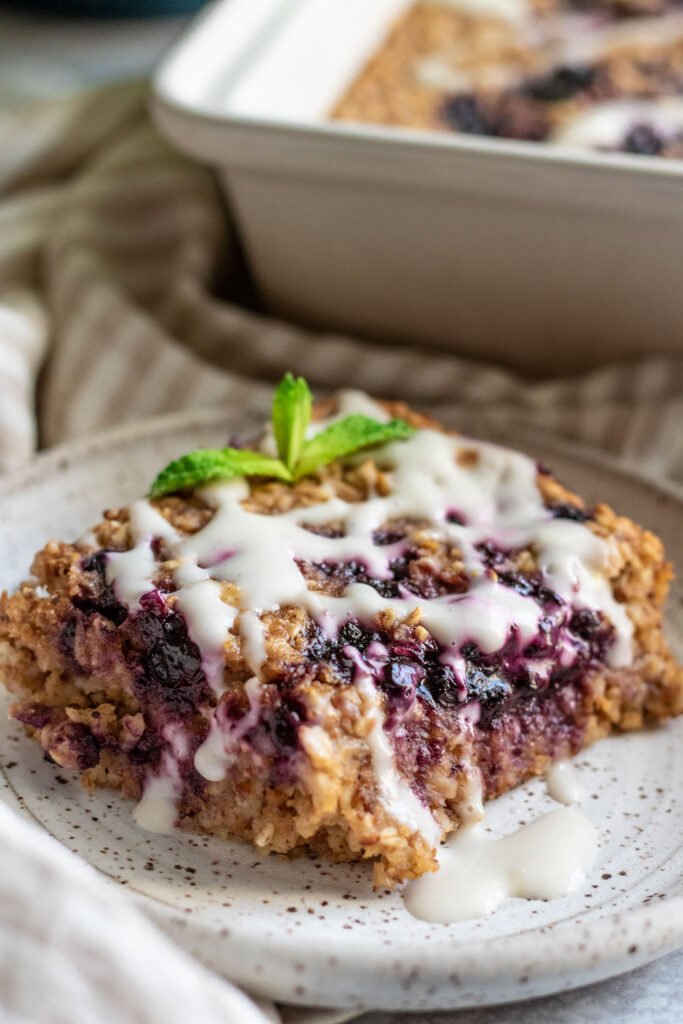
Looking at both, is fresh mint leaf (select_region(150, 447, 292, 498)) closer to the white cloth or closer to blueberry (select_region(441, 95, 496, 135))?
the white cloth

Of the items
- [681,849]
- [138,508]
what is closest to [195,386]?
[138,508]

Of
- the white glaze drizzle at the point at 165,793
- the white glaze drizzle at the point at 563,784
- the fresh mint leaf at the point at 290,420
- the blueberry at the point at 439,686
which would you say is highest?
the fresh mint leaf at the point at 290,420

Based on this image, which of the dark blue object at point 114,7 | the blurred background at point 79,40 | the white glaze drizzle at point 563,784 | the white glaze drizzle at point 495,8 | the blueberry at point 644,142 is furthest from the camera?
the dark blue object at point 114,7

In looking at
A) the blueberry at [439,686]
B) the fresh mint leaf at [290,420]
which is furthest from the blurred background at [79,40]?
the blueberry at [439,686]

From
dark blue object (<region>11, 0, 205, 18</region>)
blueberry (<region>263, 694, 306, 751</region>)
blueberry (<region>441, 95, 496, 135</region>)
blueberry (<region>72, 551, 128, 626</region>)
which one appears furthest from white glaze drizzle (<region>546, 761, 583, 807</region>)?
dark blue object (<region>11, 0, 205, 18</region>)

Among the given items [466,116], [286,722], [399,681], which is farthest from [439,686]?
[466,116]

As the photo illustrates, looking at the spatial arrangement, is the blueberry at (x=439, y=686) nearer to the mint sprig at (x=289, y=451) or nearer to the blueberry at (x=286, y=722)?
the blueberry at (x=286, y=722)

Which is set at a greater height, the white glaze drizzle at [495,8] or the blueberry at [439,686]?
the blueberry at [439,686]

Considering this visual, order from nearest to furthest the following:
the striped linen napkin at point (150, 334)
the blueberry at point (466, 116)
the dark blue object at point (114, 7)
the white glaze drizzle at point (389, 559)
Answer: the white glaze drizzle at point (389, 559)
the striped linen napkin at point (150, 334)
the blueberry at point (466, 116)
the dark blue object at point (114, 7)

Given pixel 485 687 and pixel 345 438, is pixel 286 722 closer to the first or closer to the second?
pixel 485 687
